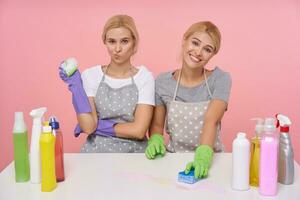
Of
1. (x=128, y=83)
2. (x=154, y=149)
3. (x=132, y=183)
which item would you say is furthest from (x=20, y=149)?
→ (x=128, y=83)

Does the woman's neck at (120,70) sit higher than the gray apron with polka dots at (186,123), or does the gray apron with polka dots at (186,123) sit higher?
the woman's neck at (120,70)

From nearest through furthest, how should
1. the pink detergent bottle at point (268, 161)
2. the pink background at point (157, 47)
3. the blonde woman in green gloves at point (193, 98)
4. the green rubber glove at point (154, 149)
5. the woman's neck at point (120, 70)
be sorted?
the pink detergent bottle at point (268, 161) < the green rubber glove at point (154, 149) < the blonde woman in green gloves at point (193, 98) < the woman's neck at point (120, 70) < the pink background at point (157, 47)

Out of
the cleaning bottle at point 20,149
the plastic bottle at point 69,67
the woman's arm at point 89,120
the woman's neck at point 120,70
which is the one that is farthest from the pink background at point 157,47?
the cleaning bottle at point 20,149

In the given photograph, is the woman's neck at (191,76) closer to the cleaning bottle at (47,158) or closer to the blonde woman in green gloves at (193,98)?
the blonde woman in green gloves at (193,98)

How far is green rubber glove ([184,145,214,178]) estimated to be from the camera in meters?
1.38

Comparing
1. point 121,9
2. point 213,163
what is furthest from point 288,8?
point 213,163

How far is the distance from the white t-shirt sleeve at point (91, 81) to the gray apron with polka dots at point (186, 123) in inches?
11.5

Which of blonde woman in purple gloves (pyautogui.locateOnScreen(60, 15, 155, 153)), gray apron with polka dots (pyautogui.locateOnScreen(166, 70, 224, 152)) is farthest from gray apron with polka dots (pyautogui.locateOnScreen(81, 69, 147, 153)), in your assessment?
gray apron with polka dots (pyautogui.locateOnScreen(166, 70, 224, 152))

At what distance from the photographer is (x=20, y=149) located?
54.2 inches

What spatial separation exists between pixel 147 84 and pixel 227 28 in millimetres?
861

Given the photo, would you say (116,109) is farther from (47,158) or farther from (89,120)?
(47,158)

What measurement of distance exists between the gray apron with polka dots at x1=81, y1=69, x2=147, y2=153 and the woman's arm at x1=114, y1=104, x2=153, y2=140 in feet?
0.11

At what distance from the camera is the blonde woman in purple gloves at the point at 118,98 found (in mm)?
1755

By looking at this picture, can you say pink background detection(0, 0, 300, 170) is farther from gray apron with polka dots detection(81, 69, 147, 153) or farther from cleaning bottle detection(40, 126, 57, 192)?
cleaning bottle detection(40, 126, 57, 192)
